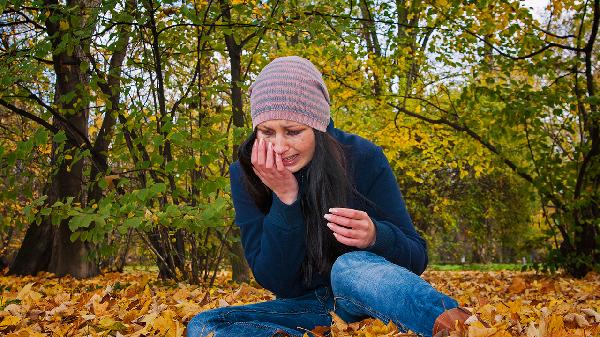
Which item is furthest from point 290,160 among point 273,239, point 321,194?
point 273,239

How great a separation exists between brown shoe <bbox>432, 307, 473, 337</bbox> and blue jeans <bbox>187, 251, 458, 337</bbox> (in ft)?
0.08

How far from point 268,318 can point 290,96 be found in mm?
962

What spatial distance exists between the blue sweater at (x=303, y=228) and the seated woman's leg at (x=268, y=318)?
0.08 metres

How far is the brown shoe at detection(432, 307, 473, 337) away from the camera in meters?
1.58

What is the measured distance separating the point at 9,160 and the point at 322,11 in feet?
12.1

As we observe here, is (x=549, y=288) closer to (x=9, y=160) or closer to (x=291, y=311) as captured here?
(x=291, y=311)

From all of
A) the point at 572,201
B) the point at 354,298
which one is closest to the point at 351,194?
the point at 354,298

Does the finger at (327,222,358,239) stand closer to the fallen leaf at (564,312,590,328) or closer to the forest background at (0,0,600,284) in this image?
the fallen leaf at (564,312,590,328)

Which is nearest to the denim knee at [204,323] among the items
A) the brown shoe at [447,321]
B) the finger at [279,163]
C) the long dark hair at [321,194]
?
the long dark hair at [321,194]

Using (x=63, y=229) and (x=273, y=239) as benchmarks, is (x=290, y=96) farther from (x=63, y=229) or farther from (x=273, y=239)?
(x=63, y=229)

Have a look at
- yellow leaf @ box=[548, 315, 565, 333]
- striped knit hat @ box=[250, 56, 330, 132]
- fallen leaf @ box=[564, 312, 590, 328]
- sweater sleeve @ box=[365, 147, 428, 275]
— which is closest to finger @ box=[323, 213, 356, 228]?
sweater sleeve @ box=[365, 147, 428, 275]

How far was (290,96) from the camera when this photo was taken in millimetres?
2398

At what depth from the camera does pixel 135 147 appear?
4.70 m

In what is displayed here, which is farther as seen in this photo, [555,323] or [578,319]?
[578,319]
